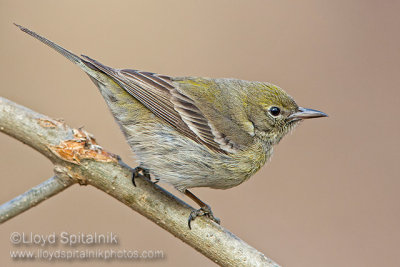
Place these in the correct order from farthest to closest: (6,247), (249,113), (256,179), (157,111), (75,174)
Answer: (256,179) < (6,247) < (249,113) < (157,111) < (75,174)

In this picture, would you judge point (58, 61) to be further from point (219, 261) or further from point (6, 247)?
point (219, 261)

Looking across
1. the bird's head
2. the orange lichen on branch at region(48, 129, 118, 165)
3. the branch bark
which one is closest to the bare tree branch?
the branch bark

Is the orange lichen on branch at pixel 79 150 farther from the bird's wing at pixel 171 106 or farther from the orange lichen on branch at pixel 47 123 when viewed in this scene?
the bird's wing at pixel 171 106

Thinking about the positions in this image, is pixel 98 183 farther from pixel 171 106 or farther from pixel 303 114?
pixel 303 114

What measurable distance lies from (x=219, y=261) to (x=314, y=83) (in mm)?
5367

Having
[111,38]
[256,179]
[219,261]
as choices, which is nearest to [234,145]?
[219,261]

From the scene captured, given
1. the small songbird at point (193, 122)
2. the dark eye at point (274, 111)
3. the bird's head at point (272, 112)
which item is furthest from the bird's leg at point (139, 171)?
the dark eye at point (274, 111)

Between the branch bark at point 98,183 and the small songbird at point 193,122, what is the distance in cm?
20

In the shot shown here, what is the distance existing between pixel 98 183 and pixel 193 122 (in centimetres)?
125

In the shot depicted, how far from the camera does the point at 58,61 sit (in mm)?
8016

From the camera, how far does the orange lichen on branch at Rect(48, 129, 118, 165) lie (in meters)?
3.92

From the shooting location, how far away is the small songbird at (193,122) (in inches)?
181

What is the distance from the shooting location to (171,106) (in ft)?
15.9

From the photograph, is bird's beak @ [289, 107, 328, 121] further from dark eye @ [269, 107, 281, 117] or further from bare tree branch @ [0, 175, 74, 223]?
bare tree branch @ [0, 175, 74, 223]
